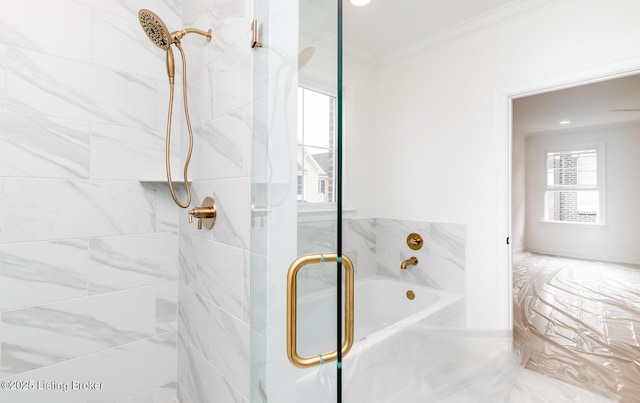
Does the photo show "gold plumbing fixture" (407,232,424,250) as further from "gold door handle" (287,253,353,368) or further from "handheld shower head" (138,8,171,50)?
"handheld shower head" (138,8,171,50)

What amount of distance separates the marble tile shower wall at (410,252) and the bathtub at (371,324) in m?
0.05

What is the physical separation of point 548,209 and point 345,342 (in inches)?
80.8

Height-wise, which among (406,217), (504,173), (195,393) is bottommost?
(195,393)

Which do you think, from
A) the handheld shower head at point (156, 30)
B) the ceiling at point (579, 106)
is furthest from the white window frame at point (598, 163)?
the handheld shower head at point (156, 30)

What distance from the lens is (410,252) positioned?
141 cm

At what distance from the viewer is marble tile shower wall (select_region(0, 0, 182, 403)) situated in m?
0.74

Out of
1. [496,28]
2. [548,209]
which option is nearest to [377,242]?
[496,28]

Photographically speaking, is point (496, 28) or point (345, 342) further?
point (496, 28)

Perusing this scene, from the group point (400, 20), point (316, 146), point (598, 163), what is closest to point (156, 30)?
point (316, 146)

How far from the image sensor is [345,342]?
35 cm

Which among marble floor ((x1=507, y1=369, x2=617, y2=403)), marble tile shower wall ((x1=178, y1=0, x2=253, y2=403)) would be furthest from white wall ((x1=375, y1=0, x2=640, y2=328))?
marble tile shower wall ((x1=178, y1=0, x2=253, y2=403))

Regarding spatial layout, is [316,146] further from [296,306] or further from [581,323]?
[581,323]

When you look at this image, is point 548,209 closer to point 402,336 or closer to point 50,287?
point 402,336

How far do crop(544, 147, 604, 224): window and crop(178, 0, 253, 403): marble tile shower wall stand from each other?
1.81 meters
